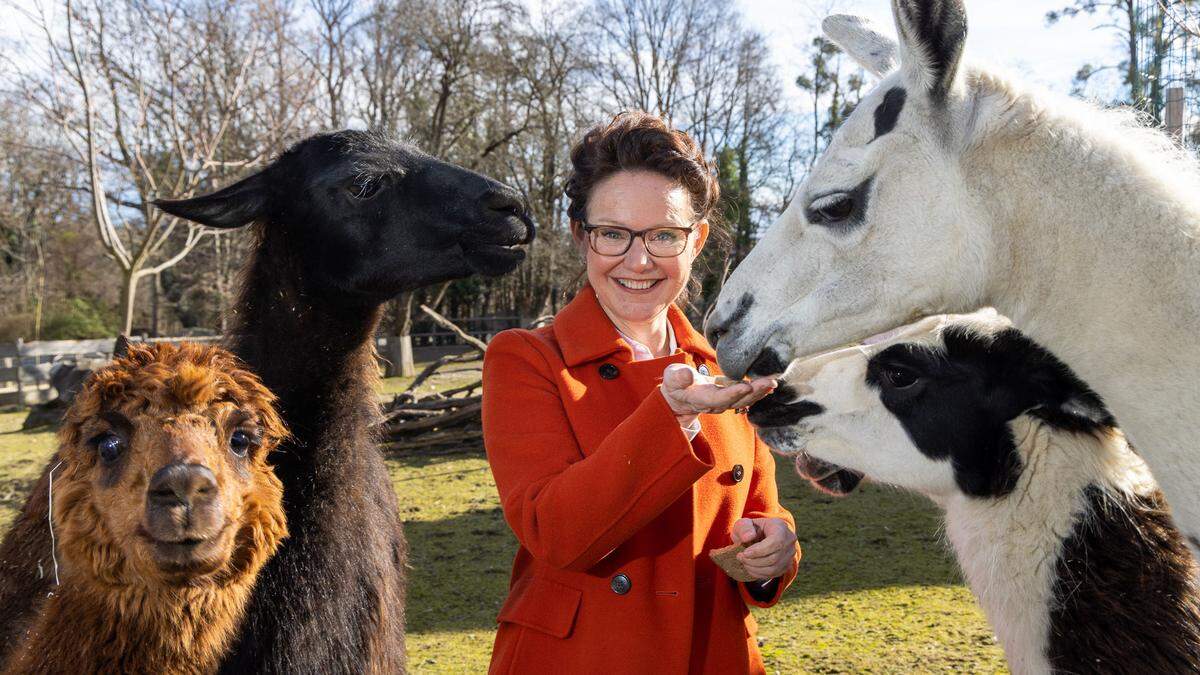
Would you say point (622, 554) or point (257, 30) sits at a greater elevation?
point (257, 30)

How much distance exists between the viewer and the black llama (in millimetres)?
2428

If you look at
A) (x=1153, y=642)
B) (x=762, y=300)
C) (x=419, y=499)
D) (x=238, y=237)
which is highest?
(x=238, y=237)

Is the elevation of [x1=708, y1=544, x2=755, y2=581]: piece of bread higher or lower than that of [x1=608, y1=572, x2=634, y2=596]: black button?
higher

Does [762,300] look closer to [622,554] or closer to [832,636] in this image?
[622,554]

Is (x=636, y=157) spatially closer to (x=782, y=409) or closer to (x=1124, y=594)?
(x=782, y=409)

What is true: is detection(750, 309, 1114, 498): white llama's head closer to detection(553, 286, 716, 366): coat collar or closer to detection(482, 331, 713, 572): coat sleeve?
detection(553, 286, 716, 366): coat collar

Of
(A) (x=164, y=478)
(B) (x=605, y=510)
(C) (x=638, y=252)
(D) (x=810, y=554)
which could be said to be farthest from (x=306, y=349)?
(D) (x=810, y=554)

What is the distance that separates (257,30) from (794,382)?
36.4ft

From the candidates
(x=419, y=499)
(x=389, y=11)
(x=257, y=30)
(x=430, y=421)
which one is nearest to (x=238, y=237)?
(x=389, y=11)

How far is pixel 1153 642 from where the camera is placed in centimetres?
227

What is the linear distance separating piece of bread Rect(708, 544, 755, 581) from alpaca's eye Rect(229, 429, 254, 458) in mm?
1204

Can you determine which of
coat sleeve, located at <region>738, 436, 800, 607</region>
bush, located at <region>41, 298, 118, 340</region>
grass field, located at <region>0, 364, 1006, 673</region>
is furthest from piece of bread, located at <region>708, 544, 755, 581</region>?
bush, located at <region>41, 298, 118, 340</region>

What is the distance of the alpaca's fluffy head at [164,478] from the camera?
74.8 inches

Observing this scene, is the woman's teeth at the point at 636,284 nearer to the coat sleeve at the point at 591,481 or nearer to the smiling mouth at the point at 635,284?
the smiling mouth at the point at 635,284
